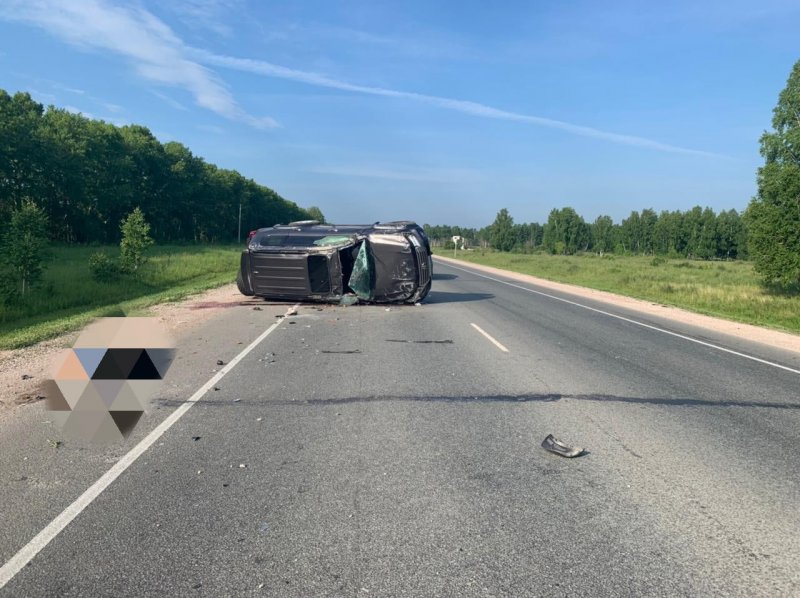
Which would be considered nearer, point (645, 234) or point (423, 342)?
point (423, 342)

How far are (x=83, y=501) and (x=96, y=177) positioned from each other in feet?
Answer: 205

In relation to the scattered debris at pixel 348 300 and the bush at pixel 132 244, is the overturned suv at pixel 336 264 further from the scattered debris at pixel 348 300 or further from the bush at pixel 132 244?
the bush at pixel 132 244

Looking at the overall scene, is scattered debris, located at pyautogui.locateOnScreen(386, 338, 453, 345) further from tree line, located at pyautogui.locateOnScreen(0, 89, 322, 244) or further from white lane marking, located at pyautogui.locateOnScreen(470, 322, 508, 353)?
tree line, located at pyautogui.locateOnScreen(0, 89, 322, 244)

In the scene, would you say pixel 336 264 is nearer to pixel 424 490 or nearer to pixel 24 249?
pixel 24 249

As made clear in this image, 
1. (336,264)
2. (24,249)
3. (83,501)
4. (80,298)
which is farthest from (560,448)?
(80,298)

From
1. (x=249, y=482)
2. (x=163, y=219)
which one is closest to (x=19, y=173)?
(x=163, y=219)

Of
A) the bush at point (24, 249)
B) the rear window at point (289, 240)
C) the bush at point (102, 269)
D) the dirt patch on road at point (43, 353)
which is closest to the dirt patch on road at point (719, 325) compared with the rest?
the rear window at point (289, 240)

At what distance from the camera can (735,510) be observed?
12.6ft

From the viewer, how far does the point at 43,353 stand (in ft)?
29.1

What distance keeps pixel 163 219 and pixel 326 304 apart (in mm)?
71388

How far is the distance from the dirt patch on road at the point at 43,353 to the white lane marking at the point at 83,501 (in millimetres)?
1837

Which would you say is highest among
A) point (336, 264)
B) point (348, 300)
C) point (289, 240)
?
point (289, 240)

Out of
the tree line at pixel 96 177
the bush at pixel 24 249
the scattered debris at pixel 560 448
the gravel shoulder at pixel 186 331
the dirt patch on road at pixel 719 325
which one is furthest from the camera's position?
the tree line at pixel 96 177

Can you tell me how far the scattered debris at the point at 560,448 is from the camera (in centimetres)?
480
